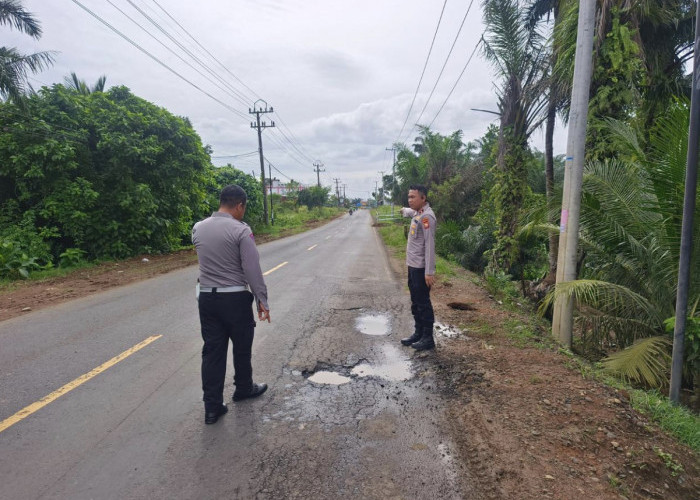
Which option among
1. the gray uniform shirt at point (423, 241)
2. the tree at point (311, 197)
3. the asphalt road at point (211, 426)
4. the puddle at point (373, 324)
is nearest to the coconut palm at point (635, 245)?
the gray uniform shirt at point (423, 241)

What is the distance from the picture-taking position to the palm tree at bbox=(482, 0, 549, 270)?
30.5 feet

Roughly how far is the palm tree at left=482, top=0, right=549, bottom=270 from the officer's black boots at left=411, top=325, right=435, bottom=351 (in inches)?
245

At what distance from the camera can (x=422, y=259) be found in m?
4.77

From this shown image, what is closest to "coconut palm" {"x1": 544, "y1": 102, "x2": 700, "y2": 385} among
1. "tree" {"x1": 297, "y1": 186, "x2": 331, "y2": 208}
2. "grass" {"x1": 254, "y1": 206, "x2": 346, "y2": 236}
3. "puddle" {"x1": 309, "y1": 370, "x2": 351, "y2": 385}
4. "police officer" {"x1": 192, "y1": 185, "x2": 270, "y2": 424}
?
"puddle" {"x1": 309, "y1": 370, "x2": 351, "y2": 385}

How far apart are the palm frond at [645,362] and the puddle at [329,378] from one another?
9.63 ft

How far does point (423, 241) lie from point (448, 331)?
5.40ft

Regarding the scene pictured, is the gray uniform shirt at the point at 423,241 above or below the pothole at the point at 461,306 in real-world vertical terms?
above

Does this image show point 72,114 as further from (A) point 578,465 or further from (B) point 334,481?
(A) point 578,465

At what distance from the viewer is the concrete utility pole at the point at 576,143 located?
4.64 meters

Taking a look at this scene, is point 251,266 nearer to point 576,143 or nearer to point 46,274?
point 576,143

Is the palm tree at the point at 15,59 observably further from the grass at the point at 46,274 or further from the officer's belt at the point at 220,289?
the officer's belt at the point at 220,289

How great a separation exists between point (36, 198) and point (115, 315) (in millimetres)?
8089

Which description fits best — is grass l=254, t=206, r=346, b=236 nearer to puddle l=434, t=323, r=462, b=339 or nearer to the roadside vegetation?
the roadside vegetation

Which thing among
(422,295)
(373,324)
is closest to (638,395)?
(422,295)
